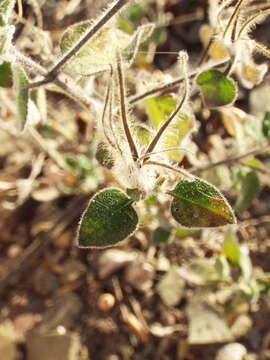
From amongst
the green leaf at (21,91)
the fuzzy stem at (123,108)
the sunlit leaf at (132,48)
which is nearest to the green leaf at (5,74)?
the green leaf at (21,91)

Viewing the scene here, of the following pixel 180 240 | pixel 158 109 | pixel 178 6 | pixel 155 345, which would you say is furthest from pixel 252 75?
pixel 178 6

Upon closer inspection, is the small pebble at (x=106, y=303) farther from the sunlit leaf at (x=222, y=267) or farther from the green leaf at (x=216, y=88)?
the green leaf at (x=216, y=88)

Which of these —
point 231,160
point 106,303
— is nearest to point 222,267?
point 231,160

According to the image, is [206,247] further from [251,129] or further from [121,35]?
[121,35]

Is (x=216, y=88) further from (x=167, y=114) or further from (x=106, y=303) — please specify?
(x=106, y=303)

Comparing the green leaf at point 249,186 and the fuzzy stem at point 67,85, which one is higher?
the fuzzy stem at point 67,85
